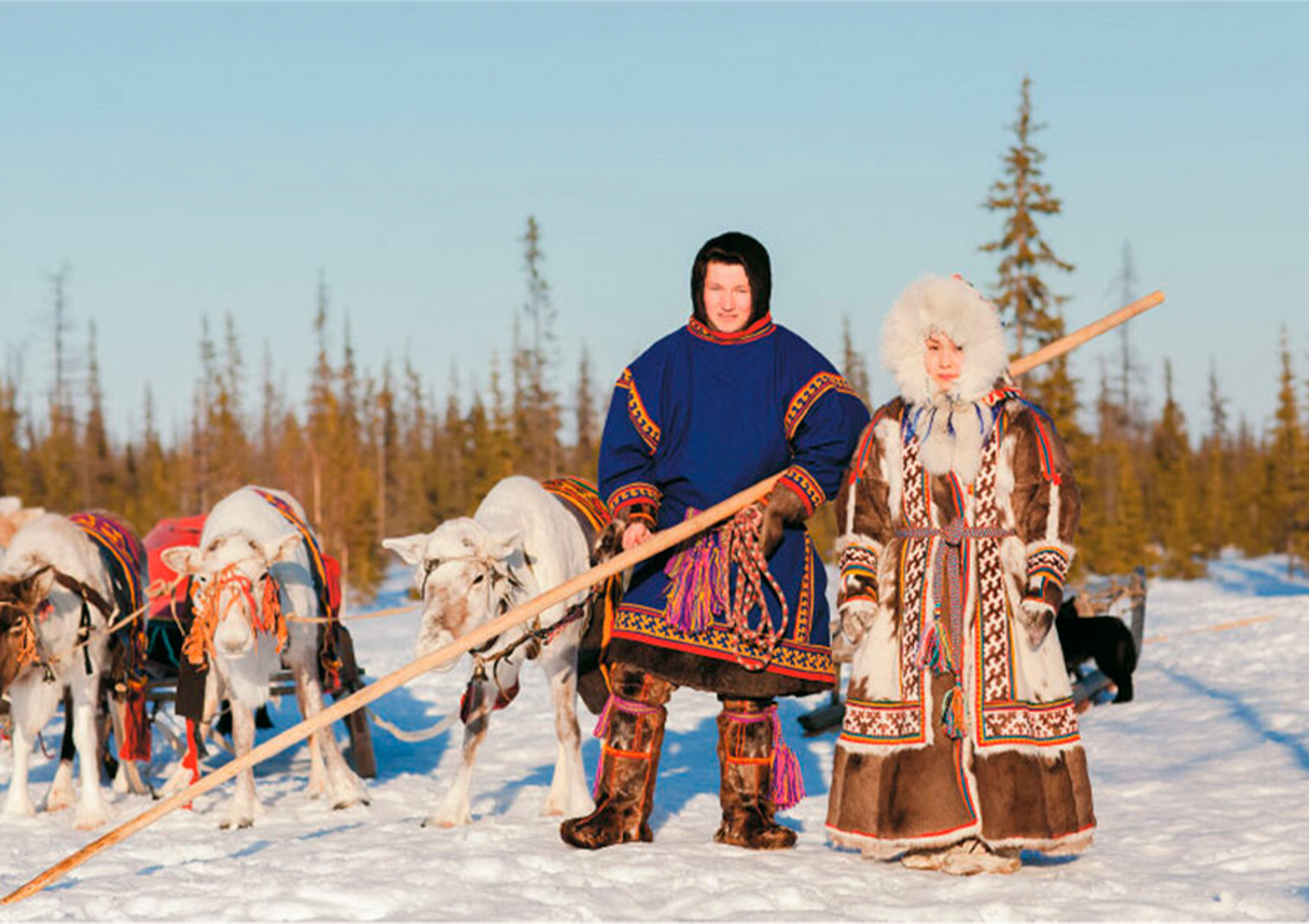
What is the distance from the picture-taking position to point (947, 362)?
592 cm

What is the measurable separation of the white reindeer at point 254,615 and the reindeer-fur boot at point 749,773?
286 centimetres

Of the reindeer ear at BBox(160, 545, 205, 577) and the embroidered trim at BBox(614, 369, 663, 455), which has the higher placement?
the embroidered trim at BBox(614, 369, 663, 455)

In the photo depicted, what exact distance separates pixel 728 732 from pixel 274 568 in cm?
343

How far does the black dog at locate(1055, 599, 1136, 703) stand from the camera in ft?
41.3

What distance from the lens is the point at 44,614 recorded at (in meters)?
8.32

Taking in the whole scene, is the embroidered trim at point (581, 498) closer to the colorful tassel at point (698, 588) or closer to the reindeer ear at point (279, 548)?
the reindeer ear at point (279, 548)

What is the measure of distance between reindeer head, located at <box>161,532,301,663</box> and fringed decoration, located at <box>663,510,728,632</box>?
8.90ft

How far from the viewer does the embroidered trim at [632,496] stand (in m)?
6.32

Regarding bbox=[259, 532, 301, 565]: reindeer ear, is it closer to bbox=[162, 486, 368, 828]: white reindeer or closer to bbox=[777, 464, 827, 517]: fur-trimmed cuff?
bbox=[162, 486, 368, 828]: white reindeer

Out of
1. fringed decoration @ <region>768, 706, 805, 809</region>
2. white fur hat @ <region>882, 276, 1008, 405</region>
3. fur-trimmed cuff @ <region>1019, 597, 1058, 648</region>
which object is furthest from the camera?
fringed decoration @ <region>768, 706, 805, 809</region>

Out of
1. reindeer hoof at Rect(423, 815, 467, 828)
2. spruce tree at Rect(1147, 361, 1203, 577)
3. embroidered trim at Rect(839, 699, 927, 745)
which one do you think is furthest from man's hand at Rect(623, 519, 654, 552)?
spruce tree at Rect(1147, 361, 1203, 577)

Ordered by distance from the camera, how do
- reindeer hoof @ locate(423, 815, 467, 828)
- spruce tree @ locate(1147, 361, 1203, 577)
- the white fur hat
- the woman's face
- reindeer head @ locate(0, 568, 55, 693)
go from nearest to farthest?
the white fur hat → the woman's face → reindeer hoof @ locate(423, 815, 467, 828) → reindeer head @ locate(0, 568, 55, 693) → spruce tree @ locate(1147, 361, 1203, 577)

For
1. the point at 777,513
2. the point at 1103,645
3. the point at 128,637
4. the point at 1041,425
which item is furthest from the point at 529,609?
the point at 1103,645

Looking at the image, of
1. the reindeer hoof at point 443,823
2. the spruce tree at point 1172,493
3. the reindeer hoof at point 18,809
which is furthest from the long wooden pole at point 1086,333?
the spruce tree at point 1172,493
